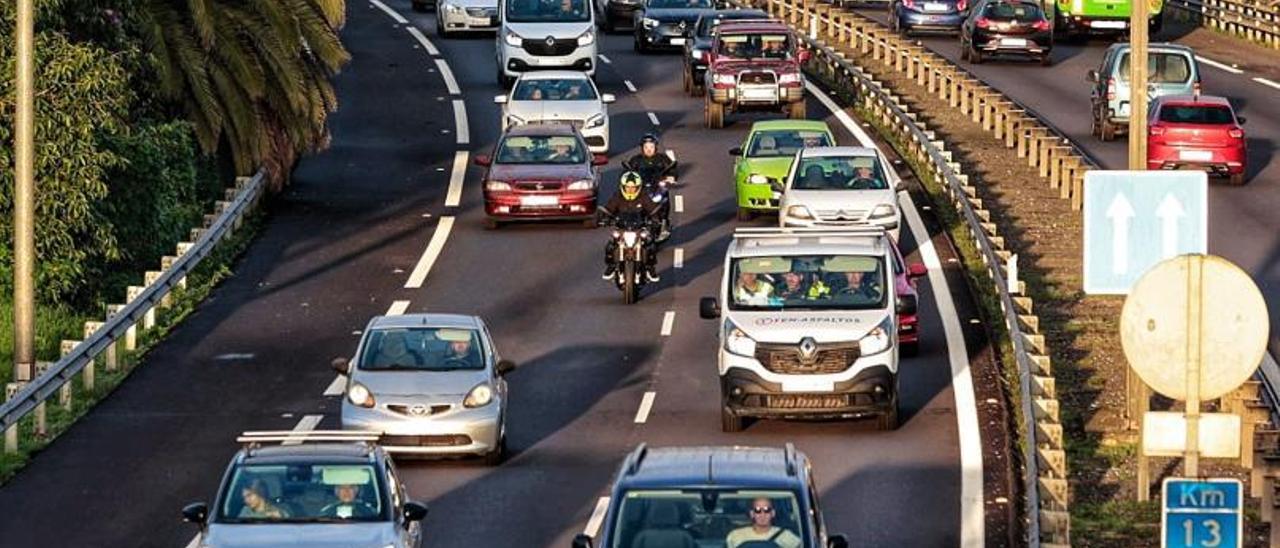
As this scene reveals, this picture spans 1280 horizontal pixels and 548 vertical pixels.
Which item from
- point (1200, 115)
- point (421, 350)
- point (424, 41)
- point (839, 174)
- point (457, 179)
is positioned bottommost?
point (424, 41)

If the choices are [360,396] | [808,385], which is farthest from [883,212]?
[360,396]

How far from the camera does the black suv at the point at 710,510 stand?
61.5 feet

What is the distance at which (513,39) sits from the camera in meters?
63.5

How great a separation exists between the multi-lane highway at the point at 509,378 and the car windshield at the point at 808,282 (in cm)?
133

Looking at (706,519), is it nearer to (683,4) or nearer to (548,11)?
(548,11)

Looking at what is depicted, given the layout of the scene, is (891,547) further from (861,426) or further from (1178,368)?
(1178,368)

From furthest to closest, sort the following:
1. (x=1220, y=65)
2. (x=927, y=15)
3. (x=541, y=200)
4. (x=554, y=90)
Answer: (x=927, y=15) → (x=1220, y=65) → (x=554, y=90) → (x=541, y=200)

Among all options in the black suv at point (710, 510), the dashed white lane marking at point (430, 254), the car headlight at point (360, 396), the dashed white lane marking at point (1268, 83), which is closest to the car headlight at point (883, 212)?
the dashed white lane marking at point (430, 254)

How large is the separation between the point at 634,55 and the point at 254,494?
1953 inches

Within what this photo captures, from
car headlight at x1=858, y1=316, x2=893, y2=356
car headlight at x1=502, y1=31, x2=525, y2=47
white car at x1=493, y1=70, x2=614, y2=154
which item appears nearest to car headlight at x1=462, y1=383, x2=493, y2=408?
car headlight at x1=858, y1=316, x2=893, y2=356

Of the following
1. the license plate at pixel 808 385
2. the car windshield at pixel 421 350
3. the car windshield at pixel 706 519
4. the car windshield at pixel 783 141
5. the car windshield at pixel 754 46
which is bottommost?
the car windshield at pixel 754 46

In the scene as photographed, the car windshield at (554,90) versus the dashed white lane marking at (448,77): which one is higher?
the car windshield at (554,90)

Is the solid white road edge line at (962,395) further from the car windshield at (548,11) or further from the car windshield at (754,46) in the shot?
the car windshield at (548,11)

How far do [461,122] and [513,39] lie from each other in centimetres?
478
